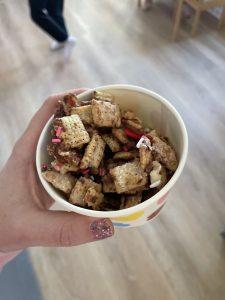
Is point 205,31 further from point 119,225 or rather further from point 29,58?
point 119,225

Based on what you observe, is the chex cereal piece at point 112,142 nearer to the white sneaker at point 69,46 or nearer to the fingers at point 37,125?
the fingers at point 37,125

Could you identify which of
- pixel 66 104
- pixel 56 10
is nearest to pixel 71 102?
pixel 66 104

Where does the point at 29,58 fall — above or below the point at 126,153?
below

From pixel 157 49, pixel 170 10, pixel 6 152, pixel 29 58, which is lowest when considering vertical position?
pixel 6 152

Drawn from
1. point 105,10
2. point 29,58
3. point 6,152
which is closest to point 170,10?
point 105,10

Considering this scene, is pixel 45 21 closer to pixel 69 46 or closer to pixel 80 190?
pixel 69 46

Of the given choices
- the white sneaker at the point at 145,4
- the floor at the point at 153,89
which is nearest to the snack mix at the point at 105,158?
the floor at the point at 153,89

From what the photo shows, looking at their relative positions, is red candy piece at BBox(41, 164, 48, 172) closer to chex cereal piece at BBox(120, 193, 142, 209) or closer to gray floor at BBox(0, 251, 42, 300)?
chex cereal piece at BBox(120, 193, 142, 209)
